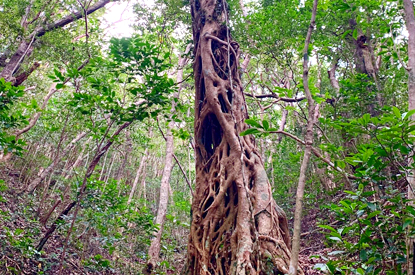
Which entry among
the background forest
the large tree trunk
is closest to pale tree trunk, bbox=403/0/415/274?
the background forest

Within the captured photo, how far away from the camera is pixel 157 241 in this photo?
→ 5.88m

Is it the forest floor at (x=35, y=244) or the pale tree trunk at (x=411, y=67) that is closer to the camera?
the pale tree trunk at (x=411, y=67)

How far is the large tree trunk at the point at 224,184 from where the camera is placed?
2416 mm

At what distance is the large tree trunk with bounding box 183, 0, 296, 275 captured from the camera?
2.42 metres

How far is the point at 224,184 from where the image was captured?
9.66 feet

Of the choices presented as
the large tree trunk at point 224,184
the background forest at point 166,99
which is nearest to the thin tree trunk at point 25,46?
the background forest at point 166,99

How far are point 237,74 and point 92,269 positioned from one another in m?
3.84

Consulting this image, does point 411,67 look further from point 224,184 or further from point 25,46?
point 25,46

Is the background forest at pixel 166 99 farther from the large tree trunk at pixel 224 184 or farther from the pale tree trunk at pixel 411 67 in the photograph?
the large tree trunk at pixel 224 184

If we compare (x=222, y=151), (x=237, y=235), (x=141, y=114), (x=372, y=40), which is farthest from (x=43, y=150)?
(x=372, y=40)

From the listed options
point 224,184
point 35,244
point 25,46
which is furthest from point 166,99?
point 25,46

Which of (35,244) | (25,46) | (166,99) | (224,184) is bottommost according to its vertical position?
(35,244)

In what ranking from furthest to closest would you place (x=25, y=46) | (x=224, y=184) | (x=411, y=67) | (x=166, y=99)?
(x=25, y=46) < (x=166, y=99) < (x=224, y=184) < (x=411, y=67)

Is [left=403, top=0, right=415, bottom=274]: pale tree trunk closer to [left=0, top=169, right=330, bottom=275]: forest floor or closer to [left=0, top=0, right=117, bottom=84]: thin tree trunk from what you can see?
[left=0, top=169, right=330, bottom=275]: forest floor
